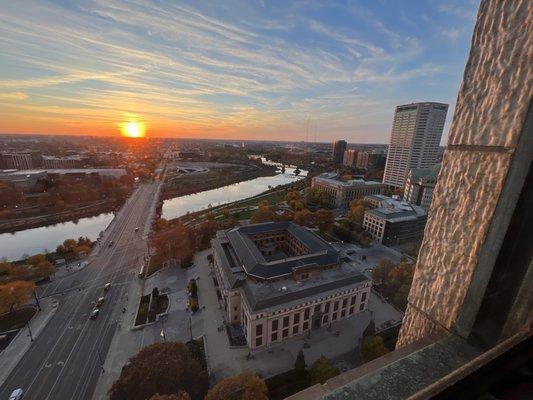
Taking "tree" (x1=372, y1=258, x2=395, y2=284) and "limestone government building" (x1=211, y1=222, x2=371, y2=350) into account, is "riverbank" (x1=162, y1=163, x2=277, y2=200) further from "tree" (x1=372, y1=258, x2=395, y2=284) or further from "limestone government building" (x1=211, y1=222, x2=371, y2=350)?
"tree" (x1=372, y1=258, x2=395, y2=284)

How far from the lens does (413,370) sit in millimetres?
1019

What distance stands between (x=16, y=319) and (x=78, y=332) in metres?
4.32

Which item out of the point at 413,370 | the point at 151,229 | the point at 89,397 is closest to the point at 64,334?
the point at 89,397

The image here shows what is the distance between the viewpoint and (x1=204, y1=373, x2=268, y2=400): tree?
27.9 ft

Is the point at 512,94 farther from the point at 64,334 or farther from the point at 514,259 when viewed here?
the point at 64,334

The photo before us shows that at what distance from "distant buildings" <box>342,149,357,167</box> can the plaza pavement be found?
190ft

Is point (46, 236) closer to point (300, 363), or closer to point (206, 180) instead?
point (300, 363)

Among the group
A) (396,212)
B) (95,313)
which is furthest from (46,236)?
(396,212)

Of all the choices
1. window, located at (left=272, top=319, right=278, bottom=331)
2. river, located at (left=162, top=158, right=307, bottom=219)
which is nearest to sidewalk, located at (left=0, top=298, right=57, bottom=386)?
window, located at (left=272, top=319, right=278, bottom=331)

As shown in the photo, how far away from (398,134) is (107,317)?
164 ft

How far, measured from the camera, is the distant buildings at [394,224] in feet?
77.6

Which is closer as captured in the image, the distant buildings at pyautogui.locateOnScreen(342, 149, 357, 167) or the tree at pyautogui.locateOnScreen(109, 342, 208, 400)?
the tree at pyautogui.locateOnScreen(109, 342, 208, 400)

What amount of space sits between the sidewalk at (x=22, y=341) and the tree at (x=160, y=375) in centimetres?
669

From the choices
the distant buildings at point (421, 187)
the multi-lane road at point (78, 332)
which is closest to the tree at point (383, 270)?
the multi-lane road at point (78, 332)
